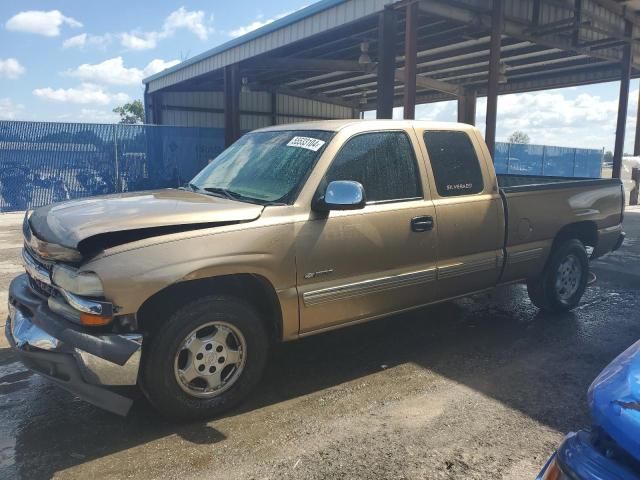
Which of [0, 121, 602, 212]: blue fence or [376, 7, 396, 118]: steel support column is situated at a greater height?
[376, 7, 396, 118]: steel support column

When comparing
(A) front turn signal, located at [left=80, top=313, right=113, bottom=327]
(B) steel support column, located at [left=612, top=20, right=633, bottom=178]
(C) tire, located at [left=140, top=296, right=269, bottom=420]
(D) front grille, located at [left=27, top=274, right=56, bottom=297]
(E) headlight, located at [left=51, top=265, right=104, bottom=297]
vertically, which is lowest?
(C) tire, located at [left=140, top=296, right=269, bottom=420]

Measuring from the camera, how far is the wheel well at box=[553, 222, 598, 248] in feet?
17.9

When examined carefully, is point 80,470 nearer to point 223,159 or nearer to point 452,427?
point 452,427

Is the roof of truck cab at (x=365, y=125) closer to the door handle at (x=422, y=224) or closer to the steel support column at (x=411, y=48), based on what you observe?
the door handle at (x=422, y=224)

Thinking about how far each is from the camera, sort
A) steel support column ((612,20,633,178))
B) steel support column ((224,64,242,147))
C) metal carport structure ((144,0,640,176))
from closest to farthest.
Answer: metal carport structure ((144,0,640,176)) → steel support column ((612,20,633,178)) → steel support column ((224,64,242,147))

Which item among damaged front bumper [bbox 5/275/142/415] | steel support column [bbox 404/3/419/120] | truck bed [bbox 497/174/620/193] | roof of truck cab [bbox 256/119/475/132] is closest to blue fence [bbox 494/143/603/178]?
steel support column [bbox 404/3/419/120]

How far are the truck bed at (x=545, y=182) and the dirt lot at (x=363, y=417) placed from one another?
1400 mm

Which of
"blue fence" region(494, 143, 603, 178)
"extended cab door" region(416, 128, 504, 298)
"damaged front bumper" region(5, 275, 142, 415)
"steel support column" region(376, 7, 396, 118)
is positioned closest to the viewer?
"damaged front bumper" region(5, 275, 142, 415)

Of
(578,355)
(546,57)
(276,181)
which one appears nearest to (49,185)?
(276,181)

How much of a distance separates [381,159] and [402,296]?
3.60 ft

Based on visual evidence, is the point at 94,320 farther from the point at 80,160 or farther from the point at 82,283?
the point at 80,160

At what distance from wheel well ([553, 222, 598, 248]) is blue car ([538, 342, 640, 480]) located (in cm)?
412

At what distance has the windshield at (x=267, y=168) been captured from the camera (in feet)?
12.2

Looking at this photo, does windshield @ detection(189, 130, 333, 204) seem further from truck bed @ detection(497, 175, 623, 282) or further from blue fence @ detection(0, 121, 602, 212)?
blue fence @ detection(0, 121, 602, 212)
